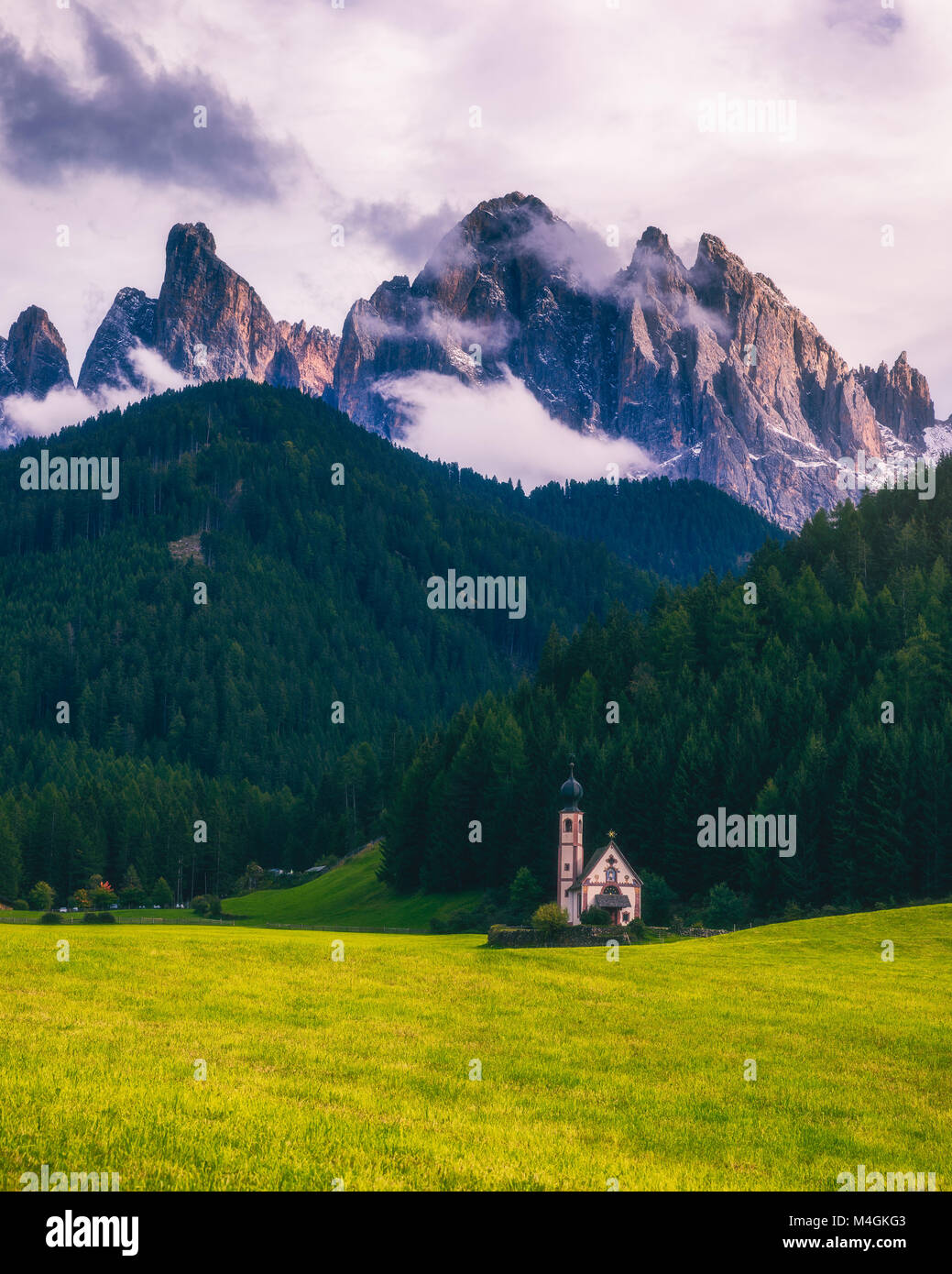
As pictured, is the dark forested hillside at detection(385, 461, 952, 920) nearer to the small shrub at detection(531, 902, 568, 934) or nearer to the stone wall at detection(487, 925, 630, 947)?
the small shrub at detection(531, 902, 568, 934)

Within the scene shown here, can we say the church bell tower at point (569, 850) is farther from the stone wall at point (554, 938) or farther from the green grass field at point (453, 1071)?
the green grass field at point (453, 1071)

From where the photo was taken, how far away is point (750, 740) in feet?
325

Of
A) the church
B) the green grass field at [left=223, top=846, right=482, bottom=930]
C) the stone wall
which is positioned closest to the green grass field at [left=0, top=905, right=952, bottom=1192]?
the stone wall

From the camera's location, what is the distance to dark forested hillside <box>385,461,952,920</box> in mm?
85000

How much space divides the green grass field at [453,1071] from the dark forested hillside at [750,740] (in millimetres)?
44846

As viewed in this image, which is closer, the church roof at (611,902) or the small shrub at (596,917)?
the small shrub at (596,917)

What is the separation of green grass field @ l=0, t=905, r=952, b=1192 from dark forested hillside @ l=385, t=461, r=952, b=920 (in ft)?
147

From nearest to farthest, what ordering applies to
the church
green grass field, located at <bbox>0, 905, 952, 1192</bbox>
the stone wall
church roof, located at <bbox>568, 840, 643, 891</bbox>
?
green grass field, located at <bbox>0, 905, 952, 1192</bbox> → the stone wall → the church → church roof, located at <bbox>568, 840, 643, 891</bbox>

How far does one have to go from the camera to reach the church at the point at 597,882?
277 ft

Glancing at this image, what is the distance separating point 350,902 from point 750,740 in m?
44.3

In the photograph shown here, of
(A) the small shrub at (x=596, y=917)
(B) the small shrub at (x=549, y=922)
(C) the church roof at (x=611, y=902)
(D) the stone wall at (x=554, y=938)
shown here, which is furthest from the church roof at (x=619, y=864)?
(D) the stone wall at (x=554, y=938)

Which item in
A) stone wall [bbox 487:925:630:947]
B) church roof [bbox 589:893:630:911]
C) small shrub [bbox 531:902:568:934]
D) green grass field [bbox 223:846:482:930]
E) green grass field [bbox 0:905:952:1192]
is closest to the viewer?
green grass field [bbox 0:905:952:1192]
